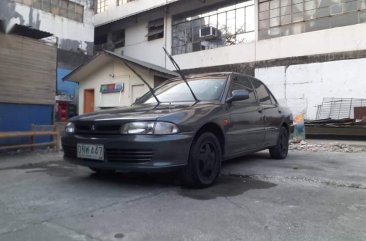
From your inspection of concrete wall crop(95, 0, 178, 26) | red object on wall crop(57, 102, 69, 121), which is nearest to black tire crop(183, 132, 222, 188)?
concrete wall crop(95, 0, 178, 26)

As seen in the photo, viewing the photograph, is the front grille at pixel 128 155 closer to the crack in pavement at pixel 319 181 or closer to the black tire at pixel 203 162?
the black tire at pixel 203 162

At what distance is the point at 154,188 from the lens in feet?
15.3

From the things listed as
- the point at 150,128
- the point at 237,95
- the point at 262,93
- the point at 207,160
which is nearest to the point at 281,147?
the point at 262,93

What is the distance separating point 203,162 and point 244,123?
1316mm

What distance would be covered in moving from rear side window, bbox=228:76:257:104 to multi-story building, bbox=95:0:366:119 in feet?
36.1

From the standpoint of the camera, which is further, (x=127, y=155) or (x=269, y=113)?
(x=269, y=113)

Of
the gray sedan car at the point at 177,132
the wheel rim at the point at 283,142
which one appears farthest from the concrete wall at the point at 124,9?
the gray sedan car at the point at 177,132

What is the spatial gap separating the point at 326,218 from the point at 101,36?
3162 cm

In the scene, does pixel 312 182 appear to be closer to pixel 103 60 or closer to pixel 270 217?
pixel 270 217

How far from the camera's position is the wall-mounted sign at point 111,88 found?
19584mm

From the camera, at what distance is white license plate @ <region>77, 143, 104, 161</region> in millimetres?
4512

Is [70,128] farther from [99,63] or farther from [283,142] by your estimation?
[99,63]

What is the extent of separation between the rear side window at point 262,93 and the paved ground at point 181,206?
1.41 m

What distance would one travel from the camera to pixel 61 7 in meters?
29.5
